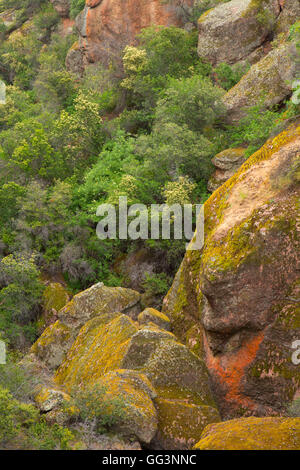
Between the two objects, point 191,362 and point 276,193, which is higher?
point 276,193

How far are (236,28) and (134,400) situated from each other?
2491 centimetres

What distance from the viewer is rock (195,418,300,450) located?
7.09 m

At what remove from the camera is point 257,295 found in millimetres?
10844

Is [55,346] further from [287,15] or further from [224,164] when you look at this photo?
[287,15]

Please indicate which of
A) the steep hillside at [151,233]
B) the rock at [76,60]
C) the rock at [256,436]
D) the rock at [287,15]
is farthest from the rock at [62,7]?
the rock at [256,436]

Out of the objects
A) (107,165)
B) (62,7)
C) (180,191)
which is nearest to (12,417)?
(180,191)

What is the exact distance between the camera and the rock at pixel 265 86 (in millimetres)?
21297

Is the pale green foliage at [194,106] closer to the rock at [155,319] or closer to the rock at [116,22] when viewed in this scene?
the rock at [155,319]

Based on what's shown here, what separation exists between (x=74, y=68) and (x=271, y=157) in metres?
31.0

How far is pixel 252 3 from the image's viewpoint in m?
27.3

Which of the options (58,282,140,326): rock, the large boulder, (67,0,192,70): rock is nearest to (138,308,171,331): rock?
the large boulder
